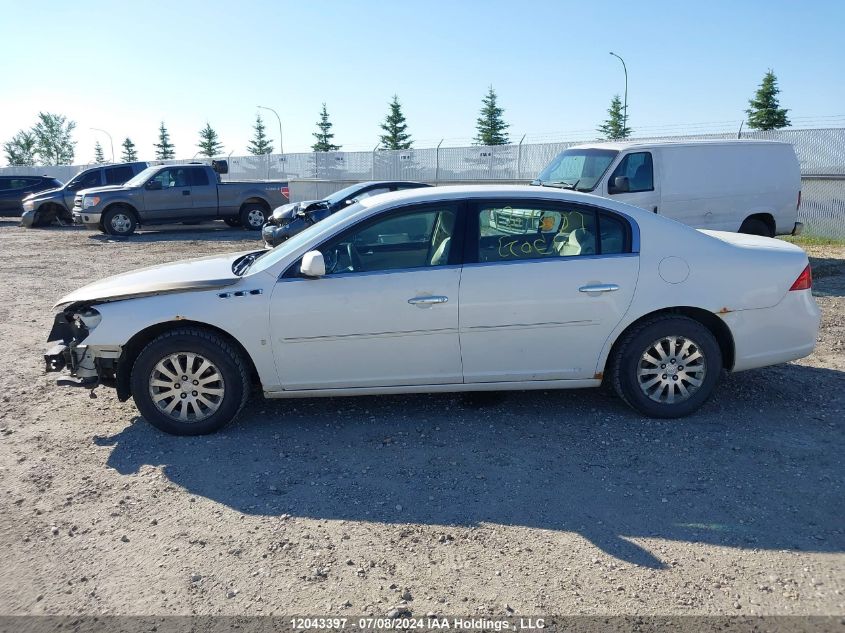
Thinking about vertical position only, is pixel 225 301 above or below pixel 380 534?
above

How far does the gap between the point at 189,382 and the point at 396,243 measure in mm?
1671

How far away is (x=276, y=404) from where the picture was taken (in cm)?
549

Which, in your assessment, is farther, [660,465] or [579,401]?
[579,401]

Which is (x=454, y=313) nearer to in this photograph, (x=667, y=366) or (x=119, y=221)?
(x=667, y=366)

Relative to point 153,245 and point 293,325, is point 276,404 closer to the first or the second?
point 293,325

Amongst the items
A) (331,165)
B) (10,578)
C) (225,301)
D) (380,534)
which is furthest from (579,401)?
(331,165)

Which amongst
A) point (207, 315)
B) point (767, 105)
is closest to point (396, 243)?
point (207, 315)

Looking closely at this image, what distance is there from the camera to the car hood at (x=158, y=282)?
4.84m

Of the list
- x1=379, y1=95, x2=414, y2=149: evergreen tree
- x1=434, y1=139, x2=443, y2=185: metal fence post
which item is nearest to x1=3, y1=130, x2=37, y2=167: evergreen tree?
x1=379, y1=95, x2=414, y2=149: evergreen tree

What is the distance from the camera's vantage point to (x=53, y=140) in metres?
85.2

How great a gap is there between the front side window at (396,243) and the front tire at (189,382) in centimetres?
93

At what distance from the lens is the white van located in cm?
1054

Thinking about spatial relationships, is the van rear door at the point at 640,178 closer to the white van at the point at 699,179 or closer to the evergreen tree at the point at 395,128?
the white van at the point at 699,179

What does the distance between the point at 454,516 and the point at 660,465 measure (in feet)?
4.56
